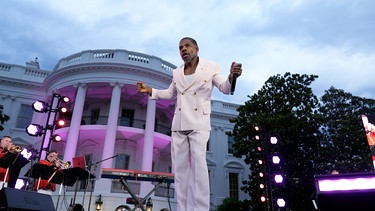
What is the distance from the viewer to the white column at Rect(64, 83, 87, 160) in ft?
49.3

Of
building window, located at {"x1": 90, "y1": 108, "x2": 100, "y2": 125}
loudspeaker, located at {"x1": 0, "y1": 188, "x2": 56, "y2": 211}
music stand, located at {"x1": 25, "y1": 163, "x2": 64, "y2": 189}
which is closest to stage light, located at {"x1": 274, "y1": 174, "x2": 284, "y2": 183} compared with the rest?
music stand, located at {"x1": 25, "y1": 163, "x2": 64, "y2": 189}

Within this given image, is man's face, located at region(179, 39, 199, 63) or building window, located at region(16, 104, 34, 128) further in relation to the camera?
building window, located at region(16, 104, 34, 128)

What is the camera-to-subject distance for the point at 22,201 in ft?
10.8

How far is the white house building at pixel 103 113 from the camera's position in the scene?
15695mm

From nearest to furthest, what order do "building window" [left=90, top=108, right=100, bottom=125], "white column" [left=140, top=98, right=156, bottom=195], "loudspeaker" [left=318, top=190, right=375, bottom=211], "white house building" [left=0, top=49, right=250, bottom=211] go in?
1. "loudspeaker" [left=318, top=190, right=375, bottom=211]
2. "white column" [left=140, top=98, right=156, bottom=195]
3. "white house building" [left=0, top=49, right=250, bottom=211]
4. "building window" [left=90, top=108, right=100, bottom=125]

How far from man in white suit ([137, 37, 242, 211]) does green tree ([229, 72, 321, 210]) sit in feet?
40.5

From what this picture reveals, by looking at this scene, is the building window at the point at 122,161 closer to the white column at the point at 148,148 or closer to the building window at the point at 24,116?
the white column at the point at 148,148

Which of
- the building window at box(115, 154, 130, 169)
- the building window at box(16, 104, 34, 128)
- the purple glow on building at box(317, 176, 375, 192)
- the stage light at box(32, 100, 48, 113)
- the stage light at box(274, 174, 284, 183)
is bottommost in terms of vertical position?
the purple glow on building at box(317, 176, 375, 192)

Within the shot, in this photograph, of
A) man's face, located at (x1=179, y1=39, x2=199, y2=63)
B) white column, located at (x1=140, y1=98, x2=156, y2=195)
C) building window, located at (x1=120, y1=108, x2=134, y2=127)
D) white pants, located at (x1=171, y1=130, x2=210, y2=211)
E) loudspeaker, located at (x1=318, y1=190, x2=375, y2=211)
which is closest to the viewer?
loudspeaker, located at (x1=318, y1=190, x2=375, y2=211)

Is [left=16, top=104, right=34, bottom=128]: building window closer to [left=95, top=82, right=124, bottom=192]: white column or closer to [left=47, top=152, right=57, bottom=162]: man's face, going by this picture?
[left=95, top=82, right=124, bottom=192]: white column

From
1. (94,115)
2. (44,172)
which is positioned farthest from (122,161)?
(44,172)

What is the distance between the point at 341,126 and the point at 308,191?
4772 millimetres

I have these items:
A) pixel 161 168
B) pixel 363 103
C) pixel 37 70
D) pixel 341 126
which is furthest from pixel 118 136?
pixel 363 103

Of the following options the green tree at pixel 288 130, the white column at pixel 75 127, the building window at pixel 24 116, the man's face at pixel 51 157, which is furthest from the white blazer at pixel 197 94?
the building window at pixel 24 116
